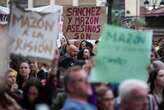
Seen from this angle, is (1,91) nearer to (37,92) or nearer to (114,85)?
(37,92)

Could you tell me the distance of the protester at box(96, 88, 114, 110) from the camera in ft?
19.8

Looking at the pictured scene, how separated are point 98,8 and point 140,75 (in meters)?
7.29

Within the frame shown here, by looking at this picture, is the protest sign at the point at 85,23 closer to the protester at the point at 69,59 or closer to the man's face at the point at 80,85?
the protester at the point at 69,59

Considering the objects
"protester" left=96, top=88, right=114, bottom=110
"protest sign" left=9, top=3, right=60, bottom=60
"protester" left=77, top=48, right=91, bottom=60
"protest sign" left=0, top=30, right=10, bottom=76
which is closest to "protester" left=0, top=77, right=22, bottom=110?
"protest sign" left=0, top=30, right=10, bottom=76

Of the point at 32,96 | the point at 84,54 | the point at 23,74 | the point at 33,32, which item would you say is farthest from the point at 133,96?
the point at 84,54

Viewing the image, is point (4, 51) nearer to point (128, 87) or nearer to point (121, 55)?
point (121, 55)

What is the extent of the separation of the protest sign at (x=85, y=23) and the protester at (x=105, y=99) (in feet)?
24.0

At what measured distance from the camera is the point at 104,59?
6.22 metres

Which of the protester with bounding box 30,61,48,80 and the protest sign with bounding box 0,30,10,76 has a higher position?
the protest sign with bounding box 0,30,10,76

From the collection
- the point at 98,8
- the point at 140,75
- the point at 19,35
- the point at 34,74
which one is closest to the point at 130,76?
the point at 140,75

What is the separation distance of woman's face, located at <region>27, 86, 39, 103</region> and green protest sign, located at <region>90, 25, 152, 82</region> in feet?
3.02

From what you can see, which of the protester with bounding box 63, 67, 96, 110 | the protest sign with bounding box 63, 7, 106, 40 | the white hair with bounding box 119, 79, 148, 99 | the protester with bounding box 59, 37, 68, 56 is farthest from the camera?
the protest sign with bounding box 63, 7, 106, 40

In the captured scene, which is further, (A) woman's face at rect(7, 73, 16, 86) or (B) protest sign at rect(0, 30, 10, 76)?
(A) woman's face at rect(7, 73, 16, 86)

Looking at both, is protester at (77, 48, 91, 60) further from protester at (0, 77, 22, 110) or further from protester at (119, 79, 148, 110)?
protester at (119, 79, 148, 110)
